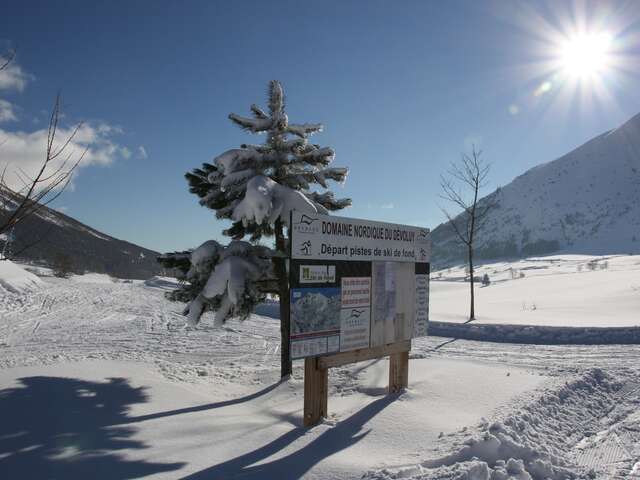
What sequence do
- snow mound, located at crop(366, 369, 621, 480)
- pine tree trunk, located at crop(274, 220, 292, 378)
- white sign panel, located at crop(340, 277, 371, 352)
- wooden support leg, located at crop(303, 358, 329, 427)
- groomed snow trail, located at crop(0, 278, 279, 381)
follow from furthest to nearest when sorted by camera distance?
groomed snow trail, located at crop(0, 278, 279, 381)
pine tree trunk, located at crop(274, 220, 292, 378)
white sign panel, located at crop(340, 277, 371, 352)
wooden support leg, located at crop(303, 358, 329, 427)
snow mound, located at crop(366, 369, 621, 480)

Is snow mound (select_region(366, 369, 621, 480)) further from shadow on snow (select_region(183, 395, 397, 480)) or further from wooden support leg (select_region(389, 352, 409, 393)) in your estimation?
wooden support leg (select_region(389, 352, 409, 393))

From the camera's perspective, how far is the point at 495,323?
16.4m

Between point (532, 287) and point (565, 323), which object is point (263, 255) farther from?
point (532, 287)

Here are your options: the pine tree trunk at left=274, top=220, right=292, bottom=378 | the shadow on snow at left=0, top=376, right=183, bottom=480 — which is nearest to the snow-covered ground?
the pine tree trunk at left=274, top=220, right=292, bottom=378

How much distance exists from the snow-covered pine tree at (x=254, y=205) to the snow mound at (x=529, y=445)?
15.4ft

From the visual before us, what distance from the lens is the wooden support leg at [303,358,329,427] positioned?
6.51m

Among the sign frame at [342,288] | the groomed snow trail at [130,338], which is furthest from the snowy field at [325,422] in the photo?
the sign frame at [342,288]

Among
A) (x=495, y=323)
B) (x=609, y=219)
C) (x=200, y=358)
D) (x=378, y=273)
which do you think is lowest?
(x=200, y=358)

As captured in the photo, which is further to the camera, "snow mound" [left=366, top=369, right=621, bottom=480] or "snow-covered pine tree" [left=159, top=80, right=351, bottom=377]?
"snow-covered pine tree" [left=159, top=80, right=351, bottom=377]

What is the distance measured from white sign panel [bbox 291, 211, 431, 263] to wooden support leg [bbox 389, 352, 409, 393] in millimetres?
1900

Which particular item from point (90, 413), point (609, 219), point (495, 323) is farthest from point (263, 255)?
point (609, 219)

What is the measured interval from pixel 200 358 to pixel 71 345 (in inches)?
176

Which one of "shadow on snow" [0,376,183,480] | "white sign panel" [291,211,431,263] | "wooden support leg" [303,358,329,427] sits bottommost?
"shadow on snow" [0,376,183,480]

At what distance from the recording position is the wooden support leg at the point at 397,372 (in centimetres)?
822
